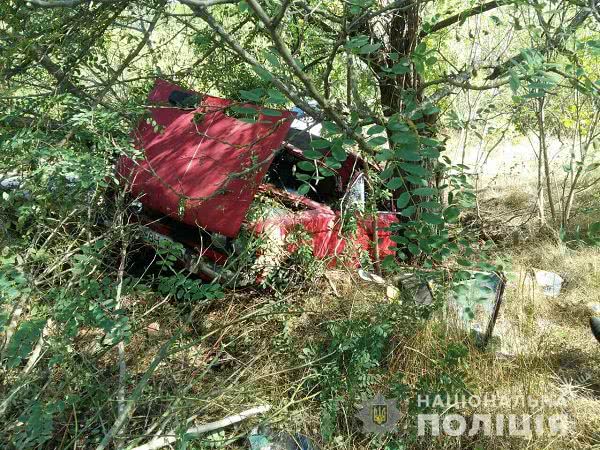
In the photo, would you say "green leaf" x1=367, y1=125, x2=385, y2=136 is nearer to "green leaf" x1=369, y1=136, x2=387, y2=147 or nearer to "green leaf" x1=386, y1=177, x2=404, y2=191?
"green leaf" x1=369, y1=136, x2=387, y2=147

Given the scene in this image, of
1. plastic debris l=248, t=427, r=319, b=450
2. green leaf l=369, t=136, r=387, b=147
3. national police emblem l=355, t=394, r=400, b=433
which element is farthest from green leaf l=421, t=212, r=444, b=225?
plastic debris l=248, t=427, r=319, b=450

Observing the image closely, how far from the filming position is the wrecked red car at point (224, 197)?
4.31 meters

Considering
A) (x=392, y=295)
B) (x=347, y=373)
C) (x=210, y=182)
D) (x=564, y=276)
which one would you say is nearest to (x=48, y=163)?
(x=210, y=182)

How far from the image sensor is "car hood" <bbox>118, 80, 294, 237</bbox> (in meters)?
4.30

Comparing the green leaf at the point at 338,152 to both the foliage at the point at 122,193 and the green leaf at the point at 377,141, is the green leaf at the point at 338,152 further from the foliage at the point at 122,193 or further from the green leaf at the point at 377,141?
the green leaf at the point at 377,141

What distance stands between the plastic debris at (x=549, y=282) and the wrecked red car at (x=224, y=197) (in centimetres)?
148

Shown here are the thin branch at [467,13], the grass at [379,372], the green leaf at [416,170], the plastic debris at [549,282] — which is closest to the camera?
the green leaf at [416,170]

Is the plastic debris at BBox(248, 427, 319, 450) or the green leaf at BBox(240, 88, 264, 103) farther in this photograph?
the plastic debris at BBox(248, 427, 319, 450)

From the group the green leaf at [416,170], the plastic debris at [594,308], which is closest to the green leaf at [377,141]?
the green leaf at [416,170]

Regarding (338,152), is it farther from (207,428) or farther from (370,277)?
(370,277)

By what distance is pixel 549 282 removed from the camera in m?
5.02

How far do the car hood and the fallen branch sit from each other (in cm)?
146

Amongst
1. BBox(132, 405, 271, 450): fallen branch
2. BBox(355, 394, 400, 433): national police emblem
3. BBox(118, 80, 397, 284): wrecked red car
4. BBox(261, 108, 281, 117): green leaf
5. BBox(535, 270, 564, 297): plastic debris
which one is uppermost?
BBox(261, 108, 281, 117): green leaf

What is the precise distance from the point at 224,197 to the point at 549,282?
10.1ft
